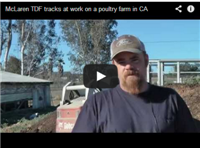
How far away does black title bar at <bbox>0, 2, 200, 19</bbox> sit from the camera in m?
1.54

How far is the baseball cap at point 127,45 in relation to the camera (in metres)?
1.38

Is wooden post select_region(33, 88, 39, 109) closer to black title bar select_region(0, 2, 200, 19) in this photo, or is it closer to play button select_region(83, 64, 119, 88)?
play button select_region(83, 64, 119, 88)

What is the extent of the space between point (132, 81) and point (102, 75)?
519 millimetres

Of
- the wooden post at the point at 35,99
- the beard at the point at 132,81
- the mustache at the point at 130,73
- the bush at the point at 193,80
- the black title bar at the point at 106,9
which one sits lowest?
the wooden post at the point at 35,99

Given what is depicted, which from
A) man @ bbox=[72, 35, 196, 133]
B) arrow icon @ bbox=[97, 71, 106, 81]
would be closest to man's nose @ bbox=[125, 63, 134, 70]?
man @ bbox=[72, 35, 196, 133]

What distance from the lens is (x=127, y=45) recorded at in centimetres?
138

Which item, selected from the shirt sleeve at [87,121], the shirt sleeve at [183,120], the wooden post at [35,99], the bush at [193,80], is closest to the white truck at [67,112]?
the shirt sleeve at [87,121]

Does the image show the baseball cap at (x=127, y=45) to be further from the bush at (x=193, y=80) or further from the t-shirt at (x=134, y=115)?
the bush at (x=193, y=80)

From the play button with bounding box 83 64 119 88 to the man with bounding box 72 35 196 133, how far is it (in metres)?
0.41

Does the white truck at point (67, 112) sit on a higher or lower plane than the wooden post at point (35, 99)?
higher

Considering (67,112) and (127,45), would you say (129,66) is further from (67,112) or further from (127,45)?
(67,112)

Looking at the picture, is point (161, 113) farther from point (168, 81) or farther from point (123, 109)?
point (168, 81)

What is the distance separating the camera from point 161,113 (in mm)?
1371
